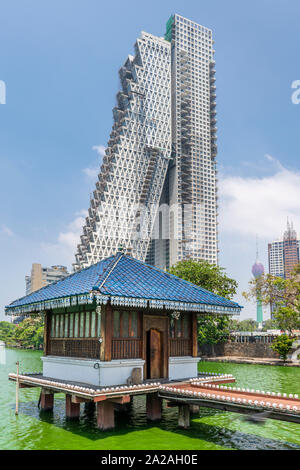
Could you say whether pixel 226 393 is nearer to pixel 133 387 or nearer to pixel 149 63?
pixel 133 387

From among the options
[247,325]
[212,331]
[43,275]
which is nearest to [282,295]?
[212,331]

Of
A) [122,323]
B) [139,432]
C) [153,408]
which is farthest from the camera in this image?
[153,408]

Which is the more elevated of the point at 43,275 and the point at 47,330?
the point at 43,275

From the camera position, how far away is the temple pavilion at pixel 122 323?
14859mm

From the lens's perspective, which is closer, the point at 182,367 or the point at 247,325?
the point at 182,367

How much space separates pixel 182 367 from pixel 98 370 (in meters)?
4.14

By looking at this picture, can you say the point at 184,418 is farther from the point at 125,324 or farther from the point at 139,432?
the point at 125,324

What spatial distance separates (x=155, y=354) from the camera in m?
17.0

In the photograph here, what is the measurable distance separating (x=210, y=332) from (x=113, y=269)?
128 ft

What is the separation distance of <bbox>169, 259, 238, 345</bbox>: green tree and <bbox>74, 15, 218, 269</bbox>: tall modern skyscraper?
6065cm

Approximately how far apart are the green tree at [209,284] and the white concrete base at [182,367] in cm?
3123

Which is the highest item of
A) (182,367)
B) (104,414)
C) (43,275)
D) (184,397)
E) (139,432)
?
(43,275)

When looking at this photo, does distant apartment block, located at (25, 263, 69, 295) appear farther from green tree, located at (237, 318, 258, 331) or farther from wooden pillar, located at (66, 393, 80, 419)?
wooden pillar, located at (66, 393, 80, 419)
